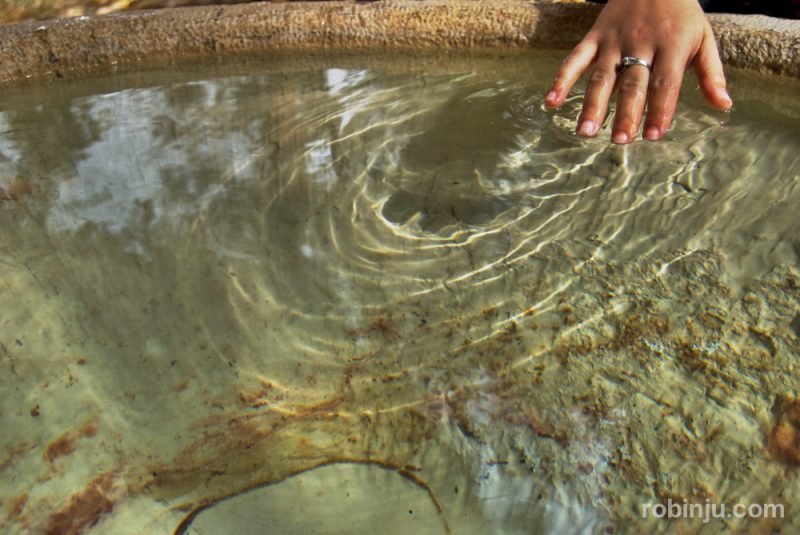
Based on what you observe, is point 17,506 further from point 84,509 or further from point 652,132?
point 652,132

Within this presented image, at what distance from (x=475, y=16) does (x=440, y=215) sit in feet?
5.41

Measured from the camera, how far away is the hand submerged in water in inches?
62.0

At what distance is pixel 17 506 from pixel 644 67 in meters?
1.61

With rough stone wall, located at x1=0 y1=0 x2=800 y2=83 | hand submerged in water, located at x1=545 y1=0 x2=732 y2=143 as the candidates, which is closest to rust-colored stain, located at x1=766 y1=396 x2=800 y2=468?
hand submerged in water, located at x1=545 y1=0 x2=732 y2=143

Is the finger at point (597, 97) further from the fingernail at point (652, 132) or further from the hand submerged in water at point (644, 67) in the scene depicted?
the fingernail at point (652, 132)

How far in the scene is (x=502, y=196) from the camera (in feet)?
6.25

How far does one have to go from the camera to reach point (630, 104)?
159 cm

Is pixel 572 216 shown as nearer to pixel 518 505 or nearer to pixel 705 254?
pixel 705 254

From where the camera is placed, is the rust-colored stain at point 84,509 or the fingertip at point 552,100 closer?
the rust-colored stain at point 84,509

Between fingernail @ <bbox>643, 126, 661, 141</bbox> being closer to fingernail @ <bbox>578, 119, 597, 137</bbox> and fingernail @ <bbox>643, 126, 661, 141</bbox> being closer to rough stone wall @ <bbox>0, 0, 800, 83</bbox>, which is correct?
fingernail @ <bbox>578, 119, 597, 137</bbox>

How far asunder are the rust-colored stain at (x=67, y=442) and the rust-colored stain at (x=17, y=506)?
0.26ft

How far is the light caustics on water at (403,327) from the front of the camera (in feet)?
3.71

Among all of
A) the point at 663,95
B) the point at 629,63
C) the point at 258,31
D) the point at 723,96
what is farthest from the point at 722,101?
the point at 258,31

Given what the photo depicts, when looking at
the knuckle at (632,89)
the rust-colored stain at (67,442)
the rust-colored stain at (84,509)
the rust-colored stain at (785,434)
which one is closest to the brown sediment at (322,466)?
the rust-colored stain at (84,509)
